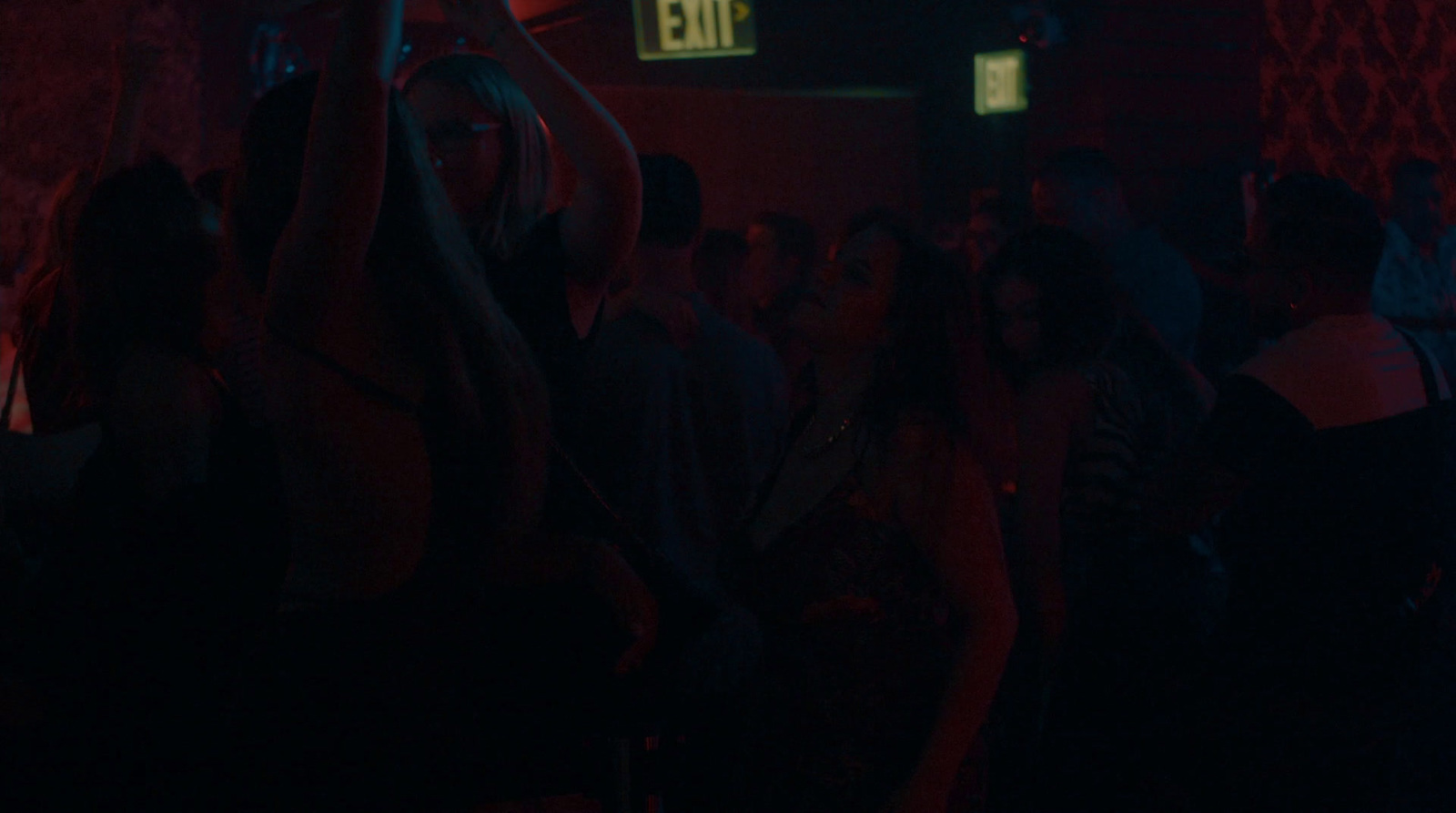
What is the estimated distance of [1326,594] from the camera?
2385 mm

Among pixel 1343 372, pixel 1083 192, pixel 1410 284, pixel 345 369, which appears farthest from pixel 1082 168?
pixel 345 369

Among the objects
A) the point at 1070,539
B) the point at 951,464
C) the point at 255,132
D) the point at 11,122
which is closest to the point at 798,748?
the point at 951,464

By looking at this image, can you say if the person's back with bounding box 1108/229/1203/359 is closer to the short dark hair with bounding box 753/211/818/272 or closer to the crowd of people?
the crowd of people

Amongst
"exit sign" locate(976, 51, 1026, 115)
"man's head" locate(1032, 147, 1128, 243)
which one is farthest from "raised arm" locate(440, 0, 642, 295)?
"exit sign" locate(976, 51, 1026, 115)

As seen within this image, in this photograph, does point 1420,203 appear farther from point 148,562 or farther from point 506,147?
point 148,562

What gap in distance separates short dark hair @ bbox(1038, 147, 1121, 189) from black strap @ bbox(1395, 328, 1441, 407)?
7.63ft

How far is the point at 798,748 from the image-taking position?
2.01m

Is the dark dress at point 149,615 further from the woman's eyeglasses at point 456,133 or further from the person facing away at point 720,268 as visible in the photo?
the person facing away at point 720,268

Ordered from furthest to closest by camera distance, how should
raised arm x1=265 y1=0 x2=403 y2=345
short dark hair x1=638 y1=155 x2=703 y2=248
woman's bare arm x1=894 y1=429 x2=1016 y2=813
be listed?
short dark hair x1=638 y1=155 x2=703 y2=248 < woman's bare arm x1=894 y1=429 x2=1016 y2=813 < raised arm x1=265 y1=0 x2=403 y2=345

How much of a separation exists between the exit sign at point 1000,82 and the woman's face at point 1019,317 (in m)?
4.78

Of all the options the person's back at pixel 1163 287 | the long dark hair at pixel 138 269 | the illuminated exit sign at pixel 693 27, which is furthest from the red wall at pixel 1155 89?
the long dark hair at pixel 138 269

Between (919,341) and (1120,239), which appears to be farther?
(1120,239)

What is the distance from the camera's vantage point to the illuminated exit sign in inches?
277

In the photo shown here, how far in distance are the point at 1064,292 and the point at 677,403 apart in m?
0.93
